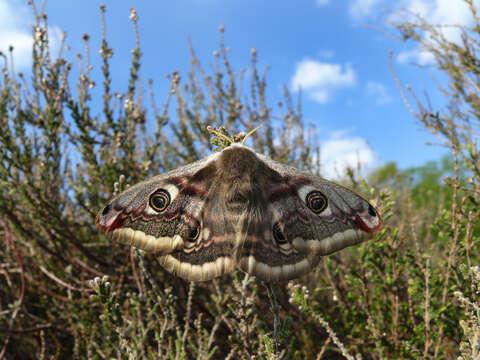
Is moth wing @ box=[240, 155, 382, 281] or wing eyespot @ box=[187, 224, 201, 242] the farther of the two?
wing eyespot @ box=[187, 224, 201, 242]

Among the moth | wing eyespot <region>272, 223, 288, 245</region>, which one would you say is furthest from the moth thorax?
wing eyespot <region>272, 223, 288, 245</region>

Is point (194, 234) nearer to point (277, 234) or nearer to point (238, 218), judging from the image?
point (238, 218)

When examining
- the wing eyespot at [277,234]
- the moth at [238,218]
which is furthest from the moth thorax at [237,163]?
the wing eyespot at [277,234]

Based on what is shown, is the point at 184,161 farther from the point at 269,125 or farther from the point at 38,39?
the point at 38,39

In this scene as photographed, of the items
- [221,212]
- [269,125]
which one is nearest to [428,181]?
[269,125]

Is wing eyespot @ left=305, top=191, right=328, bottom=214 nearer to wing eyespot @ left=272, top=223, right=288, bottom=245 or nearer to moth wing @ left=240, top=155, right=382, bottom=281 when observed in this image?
moth wing @ left=240, top=155, right=382, bottom=281

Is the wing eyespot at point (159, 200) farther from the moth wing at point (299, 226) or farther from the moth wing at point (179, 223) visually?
the moth wing at point (299, 226)
